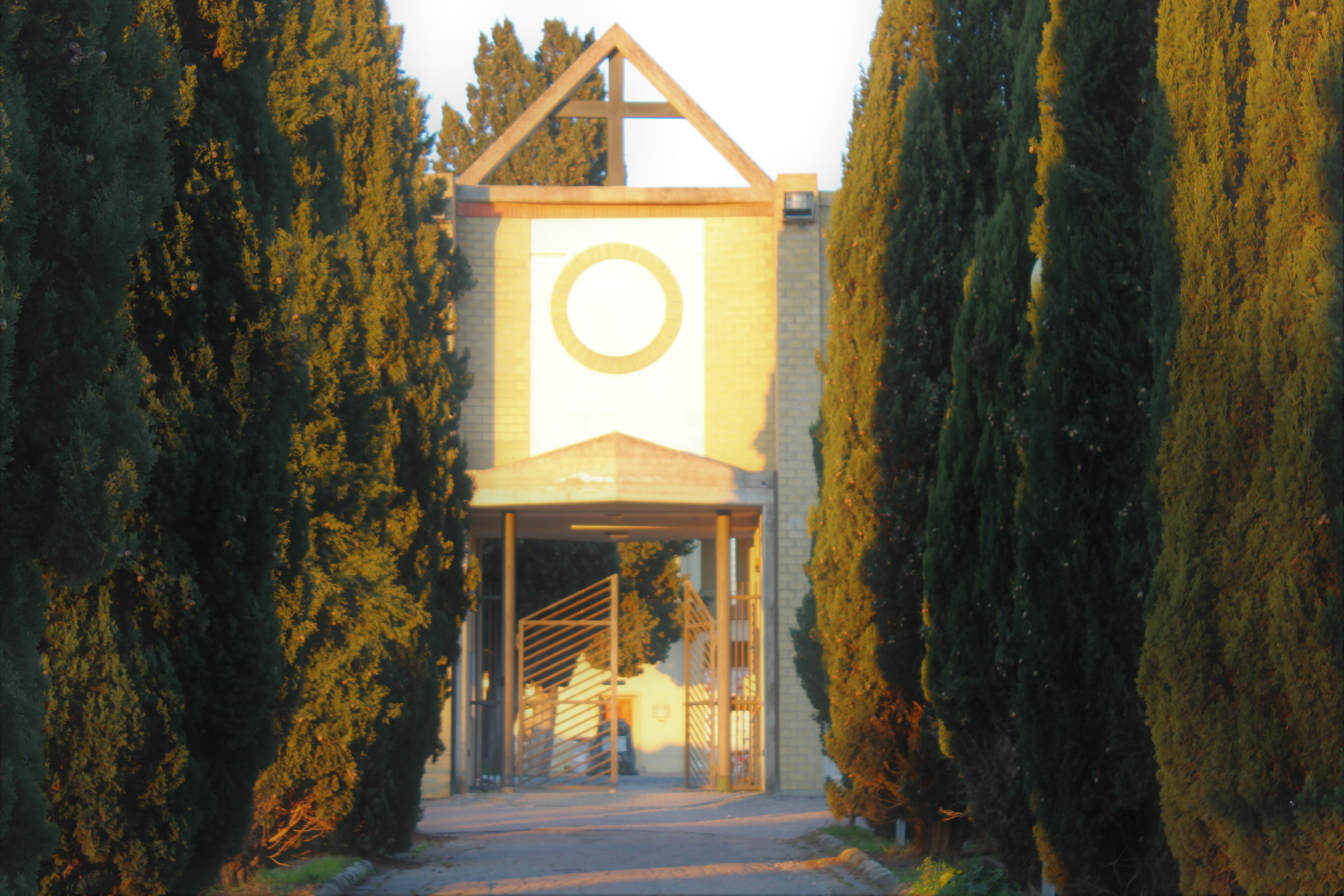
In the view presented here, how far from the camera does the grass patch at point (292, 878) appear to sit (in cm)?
792

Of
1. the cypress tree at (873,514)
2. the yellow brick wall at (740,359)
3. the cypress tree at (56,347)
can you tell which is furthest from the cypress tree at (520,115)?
the cypress tree at (56,347)

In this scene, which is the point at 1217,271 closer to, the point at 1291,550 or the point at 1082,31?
the point at 1291,550

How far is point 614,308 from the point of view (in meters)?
16.7

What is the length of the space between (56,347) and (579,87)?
44.8ft

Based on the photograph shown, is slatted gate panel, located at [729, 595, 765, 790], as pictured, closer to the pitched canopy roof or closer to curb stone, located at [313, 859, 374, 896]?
the pitched canopy roof

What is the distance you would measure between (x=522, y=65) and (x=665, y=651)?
13629 millimetres

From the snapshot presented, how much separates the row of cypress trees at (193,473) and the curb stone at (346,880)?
310mm

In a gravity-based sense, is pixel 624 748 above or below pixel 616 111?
below

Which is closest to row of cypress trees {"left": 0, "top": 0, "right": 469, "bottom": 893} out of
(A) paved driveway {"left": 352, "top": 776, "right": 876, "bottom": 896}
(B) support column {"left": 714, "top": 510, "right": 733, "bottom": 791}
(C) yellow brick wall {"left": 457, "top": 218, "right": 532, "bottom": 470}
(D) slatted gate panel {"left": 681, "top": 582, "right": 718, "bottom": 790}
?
(A) paved driveway {"left": 352, "top": 776, "right": 876, "bottom": 896}

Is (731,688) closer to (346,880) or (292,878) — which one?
(346,880)

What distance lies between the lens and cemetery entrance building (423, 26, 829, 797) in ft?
53.3

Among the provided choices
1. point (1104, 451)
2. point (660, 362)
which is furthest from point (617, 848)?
point (660, 362)

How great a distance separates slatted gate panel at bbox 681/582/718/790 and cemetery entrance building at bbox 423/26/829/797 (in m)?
0.81

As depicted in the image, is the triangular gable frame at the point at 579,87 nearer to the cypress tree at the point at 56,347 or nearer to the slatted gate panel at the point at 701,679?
the slatted gate panel at the point at 701,679
